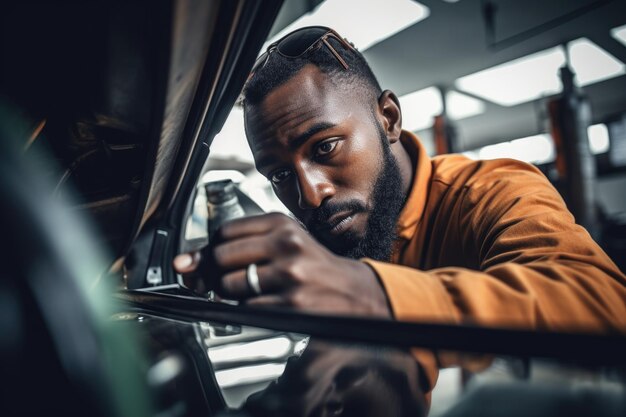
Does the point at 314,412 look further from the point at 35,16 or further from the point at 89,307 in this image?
the point at 35,16

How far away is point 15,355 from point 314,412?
1.10ft

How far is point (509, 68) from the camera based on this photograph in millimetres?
5012

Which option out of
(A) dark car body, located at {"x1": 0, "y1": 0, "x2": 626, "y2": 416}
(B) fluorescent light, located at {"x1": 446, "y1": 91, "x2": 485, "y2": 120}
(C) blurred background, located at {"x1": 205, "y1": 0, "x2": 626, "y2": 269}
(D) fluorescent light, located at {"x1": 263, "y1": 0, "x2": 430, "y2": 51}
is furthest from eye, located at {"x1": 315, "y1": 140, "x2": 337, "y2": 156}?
(B) fluorescent light, located at {"x1": 446, "y1": 91, "x2": 485, "y2": 120}

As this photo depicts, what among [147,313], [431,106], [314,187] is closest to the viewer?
[147,313]

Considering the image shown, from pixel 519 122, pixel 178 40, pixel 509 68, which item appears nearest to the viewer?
pixel 178 40

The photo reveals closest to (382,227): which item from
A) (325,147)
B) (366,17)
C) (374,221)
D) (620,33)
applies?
(374,221)

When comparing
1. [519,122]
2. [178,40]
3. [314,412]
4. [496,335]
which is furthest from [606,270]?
[519,122]

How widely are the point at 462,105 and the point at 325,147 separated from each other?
5.92 metres

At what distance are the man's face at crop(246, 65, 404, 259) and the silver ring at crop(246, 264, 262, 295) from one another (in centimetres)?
67

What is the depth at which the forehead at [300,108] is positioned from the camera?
109 cm

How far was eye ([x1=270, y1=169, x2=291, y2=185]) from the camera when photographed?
1.17 m

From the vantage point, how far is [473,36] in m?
4.26

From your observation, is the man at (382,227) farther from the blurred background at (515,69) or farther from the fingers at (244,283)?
the blurred background at (515,69)

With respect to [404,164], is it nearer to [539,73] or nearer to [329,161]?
[329,161]
